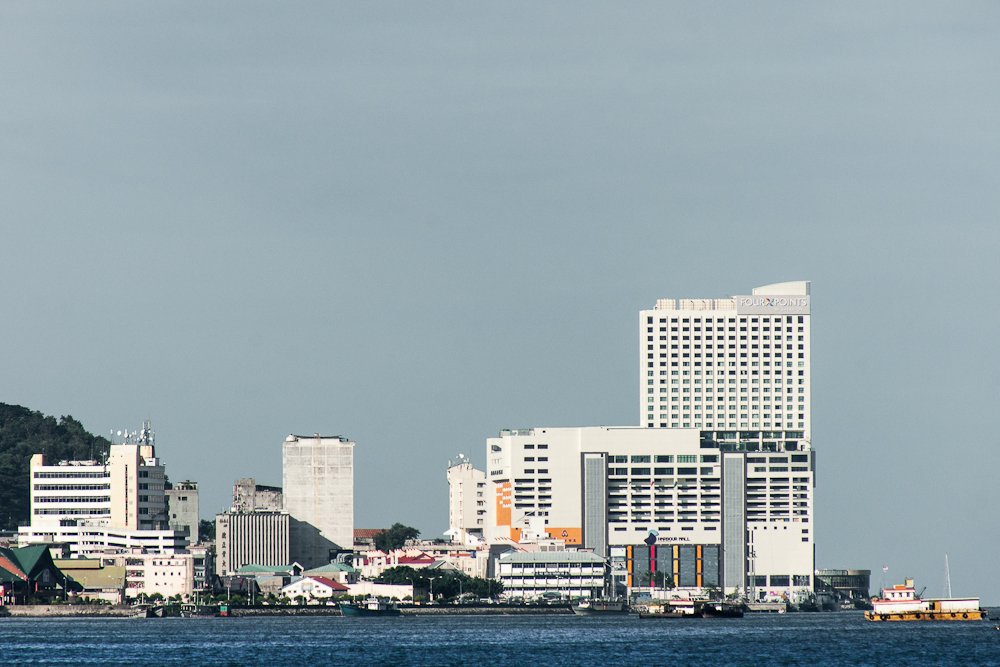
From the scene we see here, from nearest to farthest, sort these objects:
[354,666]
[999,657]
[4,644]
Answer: [354,666] → [999,657] → [4,644]

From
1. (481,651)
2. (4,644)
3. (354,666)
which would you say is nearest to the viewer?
(354,666)

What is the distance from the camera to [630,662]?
15475 cm

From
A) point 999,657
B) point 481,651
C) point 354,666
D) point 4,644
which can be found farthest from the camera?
point 4,644

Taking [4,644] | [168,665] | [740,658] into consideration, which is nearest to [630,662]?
[740,658]

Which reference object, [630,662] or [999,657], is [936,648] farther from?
[630,662]

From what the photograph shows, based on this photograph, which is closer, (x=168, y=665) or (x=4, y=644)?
(x=168, y=665)

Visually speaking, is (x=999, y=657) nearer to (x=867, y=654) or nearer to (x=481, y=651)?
(x=867, y=654)

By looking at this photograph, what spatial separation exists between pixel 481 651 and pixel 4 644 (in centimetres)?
4389

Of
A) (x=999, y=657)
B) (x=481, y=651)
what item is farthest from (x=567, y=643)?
(x=999, y=657)

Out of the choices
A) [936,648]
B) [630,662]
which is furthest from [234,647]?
[936,648]

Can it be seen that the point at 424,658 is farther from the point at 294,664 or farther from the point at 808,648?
the point at 808,648

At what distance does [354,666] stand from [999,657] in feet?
157

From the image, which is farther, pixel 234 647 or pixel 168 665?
pixel 234 647

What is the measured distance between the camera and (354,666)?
496 feet
